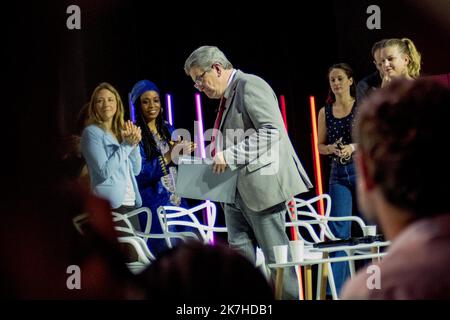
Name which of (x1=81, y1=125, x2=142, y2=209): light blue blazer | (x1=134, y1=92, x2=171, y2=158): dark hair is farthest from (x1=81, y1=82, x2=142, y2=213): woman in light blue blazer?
(x1=134, y1=92, x2=171, y2=158): dark hair

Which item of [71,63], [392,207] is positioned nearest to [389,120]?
[392,207]

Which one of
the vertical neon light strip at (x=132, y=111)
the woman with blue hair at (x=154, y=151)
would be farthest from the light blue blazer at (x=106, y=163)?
the vertical neon light strip at (x=132, y=111)

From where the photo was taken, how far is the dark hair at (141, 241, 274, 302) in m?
0.88

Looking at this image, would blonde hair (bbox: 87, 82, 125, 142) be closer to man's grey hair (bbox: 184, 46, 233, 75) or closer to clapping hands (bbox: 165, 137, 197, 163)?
clapping hands (bbox: 165, 137, 197, 163)

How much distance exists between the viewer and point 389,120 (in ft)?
3.13

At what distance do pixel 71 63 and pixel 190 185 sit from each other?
941 millimetres

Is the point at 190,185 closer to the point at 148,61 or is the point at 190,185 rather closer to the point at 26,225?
the point at 148,61

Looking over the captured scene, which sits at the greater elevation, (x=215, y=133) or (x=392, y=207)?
(x=215, y=133)

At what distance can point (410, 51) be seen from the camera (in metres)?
4.41

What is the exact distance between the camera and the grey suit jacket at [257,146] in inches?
146

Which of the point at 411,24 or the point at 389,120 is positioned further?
the point at 411,24

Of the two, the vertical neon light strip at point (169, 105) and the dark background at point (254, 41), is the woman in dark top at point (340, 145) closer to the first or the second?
the dark background at point (254, 41)

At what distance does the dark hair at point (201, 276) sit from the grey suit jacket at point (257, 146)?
276cm

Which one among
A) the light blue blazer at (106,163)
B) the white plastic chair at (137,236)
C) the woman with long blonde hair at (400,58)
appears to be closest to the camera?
the white plastic chair at (137,236)
